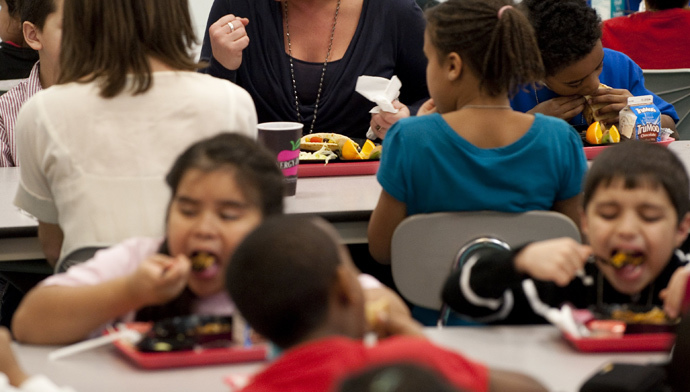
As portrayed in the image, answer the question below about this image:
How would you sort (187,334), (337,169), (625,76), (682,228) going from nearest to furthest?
(187,334), (682,228), (337,169), (625,76)

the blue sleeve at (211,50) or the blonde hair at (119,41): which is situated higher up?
the blonde hair at (119,41)

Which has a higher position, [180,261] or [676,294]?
[180,261]

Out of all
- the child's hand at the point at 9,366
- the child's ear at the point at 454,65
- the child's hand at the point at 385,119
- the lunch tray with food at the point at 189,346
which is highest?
the child's ear at the point at 454,65

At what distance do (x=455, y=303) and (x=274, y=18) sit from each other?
1521mm

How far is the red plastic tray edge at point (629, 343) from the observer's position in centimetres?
118

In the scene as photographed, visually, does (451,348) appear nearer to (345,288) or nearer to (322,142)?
(345,288)

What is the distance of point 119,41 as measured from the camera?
61.9 inches

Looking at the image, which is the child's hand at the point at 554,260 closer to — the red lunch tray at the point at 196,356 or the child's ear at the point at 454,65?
the red lunch tray at the point at 196,356

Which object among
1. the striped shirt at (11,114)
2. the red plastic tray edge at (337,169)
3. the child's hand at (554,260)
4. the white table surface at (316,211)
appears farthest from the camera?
the striped shirt at (11,114)

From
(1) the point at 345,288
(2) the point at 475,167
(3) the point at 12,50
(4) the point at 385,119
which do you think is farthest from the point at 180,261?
(3) the point at 12,50

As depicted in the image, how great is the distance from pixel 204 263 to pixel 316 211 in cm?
67

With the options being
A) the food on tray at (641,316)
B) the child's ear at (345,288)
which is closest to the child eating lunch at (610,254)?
the food on tray at (641,316)

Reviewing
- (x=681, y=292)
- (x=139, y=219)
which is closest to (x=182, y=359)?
(x=139, y=219)

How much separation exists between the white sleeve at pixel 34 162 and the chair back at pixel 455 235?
68 centimetres
